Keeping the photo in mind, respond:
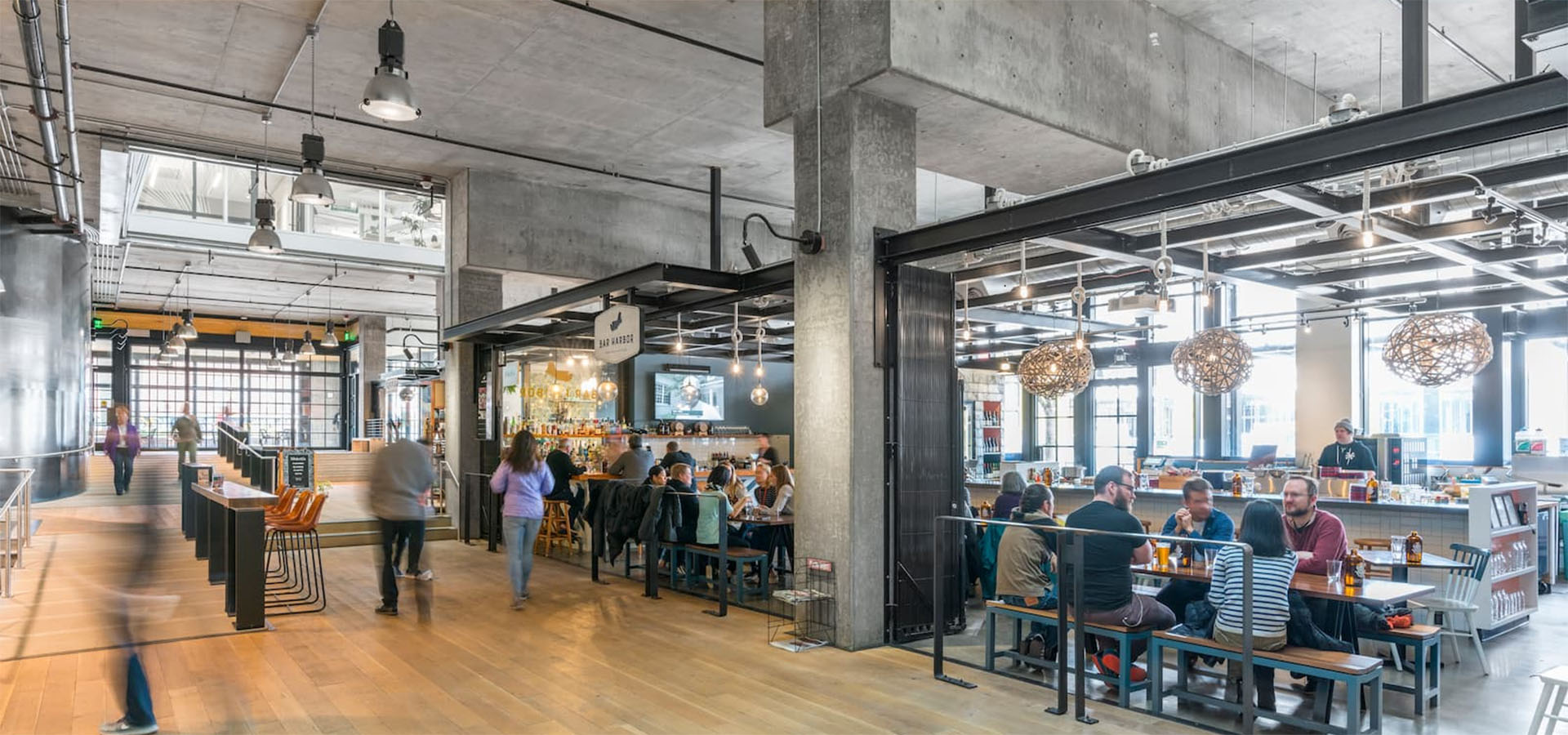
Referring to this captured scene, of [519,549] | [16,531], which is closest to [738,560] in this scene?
[519,549]

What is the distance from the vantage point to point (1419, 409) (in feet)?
48.5

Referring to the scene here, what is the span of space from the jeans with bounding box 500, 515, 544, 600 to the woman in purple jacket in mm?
11837

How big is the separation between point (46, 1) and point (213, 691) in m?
5.50

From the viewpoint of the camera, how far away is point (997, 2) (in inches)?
263

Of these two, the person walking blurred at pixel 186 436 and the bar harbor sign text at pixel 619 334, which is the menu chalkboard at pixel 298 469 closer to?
the person walking blurred at pixel 186 436

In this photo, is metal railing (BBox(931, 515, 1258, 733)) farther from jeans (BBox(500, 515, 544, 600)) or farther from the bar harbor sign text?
jeans (BBox(500, 515, 544, 600))

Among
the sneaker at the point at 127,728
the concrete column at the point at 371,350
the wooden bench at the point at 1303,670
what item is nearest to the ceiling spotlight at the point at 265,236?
the sneaker at the point at 127,728

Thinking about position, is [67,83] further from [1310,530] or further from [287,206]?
[1310,530]

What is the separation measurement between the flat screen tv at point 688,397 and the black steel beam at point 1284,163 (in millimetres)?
13134

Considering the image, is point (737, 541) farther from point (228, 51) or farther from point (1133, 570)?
point (228, 51)

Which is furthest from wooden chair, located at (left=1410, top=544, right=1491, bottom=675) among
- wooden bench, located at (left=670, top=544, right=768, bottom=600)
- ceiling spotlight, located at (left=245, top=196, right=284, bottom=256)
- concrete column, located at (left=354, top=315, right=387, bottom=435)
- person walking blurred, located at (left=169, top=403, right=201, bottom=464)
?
concrete column, located at (left=354, top=315, right=387, bottom=435)

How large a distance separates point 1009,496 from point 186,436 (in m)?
14.0

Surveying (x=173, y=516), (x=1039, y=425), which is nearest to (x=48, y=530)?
(x=173, y=516)

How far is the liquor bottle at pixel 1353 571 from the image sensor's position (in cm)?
511
